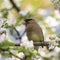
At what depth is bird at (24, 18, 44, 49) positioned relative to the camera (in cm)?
164

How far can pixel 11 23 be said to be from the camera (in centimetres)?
159

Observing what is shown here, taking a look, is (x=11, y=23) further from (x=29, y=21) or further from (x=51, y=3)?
(x=51, y=3)

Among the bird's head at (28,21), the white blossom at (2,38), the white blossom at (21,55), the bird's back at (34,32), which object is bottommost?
the white blossom at (21,55)

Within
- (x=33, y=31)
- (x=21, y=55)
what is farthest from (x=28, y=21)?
(x=21, y=55)

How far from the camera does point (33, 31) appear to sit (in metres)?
1.67

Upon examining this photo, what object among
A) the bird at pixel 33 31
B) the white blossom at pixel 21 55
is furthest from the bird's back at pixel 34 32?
the white blossom at pixel 21 55

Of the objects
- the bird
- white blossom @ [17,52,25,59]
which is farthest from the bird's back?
white blossom @ [17,52,25,59]

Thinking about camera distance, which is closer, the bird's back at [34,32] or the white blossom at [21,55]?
the white blossom at [21,55]

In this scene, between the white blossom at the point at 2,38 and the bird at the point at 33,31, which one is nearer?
the white blossom at the point at 2,38

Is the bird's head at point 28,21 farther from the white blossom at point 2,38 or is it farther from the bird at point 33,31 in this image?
the white blossom at point 2,38

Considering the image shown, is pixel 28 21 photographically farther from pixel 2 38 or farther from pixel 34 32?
pixel 2 38

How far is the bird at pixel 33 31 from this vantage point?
1.64 m

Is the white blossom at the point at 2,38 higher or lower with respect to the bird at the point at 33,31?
lower

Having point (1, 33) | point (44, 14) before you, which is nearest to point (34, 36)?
point (44, 14)
